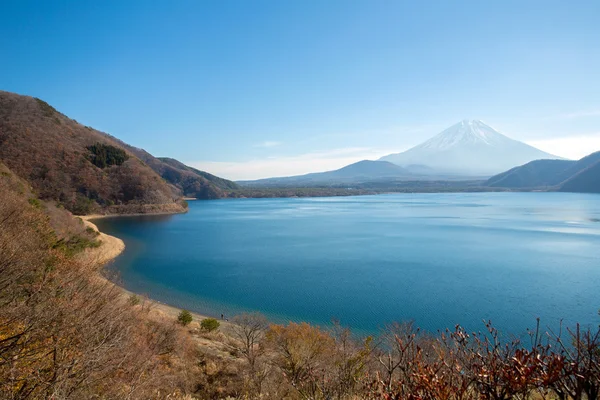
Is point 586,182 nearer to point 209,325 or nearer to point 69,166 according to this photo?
point 209,325

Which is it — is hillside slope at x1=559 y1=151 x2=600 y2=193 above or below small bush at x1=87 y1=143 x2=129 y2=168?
below

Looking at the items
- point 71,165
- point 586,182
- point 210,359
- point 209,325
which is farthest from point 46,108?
point 586,182

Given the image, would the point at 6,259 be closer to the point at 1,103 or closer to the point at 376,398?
the point at 376,398

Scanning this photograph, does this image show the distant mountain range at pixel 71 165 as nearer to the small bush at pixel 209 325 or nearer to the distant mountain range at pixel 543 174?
the small bush at pixel 209 325

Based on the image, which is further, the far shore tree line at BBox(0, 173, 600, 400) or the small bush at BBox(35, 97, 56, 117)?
the small bush at BBox(35, 97, 56, 117)

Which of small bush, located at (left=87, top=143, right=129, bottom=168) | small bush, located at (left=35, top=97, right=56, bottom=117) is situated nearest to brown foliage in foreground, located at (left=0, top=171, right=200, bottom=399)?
small bush, located at (left=87, top=143, right=129, bottom=168)

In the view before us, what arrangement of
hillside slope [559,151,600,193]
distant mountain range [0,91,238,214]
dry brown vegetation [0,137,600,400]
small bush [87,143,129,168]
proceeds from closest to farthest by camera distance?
dry brown vegetation [0,137,600,400], distant mountain range [0,91,238,214], small bush [87,143,129,168], hillside slope [559,151,600,193]

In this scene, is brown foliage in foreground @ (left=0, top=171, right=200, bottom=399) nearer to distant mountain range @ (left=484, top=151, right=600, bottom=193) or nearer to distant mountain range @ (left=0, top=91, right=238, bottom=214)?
distant mountain range @ (left=0, top=91, right=238, bottom=214)

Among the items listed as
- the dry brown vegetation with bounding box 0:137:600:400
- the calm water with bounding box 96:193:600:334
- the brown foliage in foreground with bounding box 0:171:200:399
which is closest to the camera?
the dry brown vegetation with bounding box 0:137:600:400
